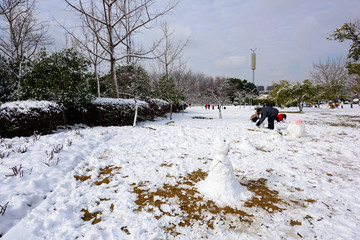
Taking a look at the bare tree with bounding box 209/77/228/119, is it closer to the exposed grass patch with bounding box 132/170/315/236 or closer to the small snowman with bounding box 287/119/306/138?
the small snowman with bounding box 287/119/306/138

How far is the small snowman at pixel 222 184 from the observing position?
254 centimetres

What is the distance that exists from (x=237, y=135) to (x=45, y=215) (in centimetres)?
633

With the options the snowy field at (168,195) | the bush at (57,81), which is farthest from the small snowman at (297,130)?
the bush at (57,81)

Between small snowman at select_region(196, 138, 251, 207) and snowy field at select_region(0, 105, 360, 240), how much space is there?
0.10 ft

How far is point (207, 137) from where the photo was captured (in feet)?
20.7

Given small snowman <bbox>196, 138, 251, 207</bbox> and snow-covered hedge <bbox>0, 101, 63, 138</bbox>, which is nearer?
small snowman <bbox>196, 138, 251, 207</bbox>

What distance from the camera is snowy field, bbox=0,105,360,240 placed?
1.94m

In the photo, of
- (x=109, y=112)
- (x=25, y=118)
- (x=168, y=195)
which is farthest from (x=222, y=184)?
(x=109, y=112)

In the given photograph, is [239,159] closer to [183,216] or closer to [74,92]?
[183,216]

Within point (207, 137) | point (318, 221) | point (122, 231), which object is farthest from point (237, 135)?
point (122, 231)

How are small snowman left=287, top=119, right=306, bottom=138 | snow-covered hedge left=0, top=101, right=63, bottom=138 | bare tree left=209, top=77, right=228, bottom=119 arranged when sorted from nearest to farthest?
snow-covered hedge left=0, top=101, right=63, bottom=138, small snowman left=287, top=119, right=306, bottom=138, bare tree left=209, top=77, right=228, bottom=119

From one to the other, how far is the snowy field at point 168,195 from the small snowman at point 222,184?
0.10ft

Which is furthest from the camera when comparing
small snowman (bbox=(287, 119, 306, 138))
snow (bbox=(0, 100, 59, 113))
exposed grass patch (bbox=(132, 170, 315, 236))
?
small snowman (bbox=(287, 119, 306, 138))

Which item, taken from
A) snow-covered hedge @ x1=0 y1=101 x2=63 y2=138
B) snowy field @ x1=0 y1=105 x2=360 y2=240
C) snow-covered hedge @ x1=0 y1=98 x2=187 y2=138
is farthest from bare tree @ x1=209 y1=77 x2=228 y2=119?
snow-covered hedge @ x1=0 y1=101 x2=63 y2=138
